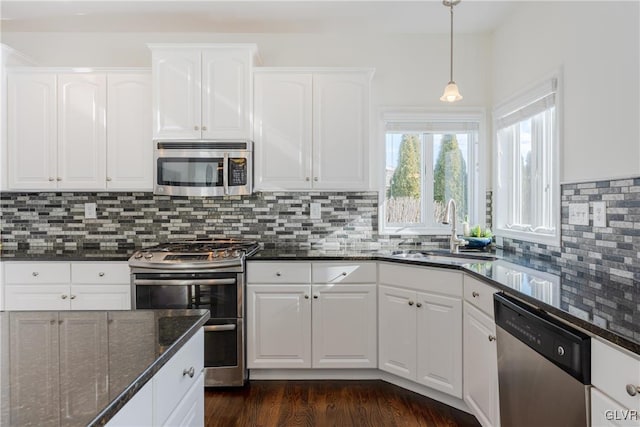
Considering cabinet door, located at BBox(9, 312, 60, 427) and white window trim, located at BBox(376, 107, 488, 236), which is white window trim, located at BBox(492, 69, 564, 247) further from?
cabinet door, located at BBox(9, 312, 60, 427)

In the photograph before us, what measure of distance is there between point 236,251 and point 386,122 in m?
1.64

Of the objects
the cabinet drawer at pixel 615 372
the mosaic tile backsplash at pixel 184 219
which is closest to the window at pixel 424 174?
the mosaic tile backsplash at pixel 184 219

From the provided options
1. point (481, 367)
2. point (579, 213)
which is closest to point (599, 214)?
point (579, 213)

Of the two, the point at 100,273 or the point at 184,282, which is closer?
the point at 184,282

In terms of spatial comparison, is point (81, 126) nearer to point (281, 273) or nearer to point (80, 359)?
point (281, 273)

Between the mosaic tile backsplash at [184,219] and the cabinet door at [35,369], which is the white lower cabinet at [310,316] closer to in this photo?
the mosaic tile backsplash at [184,219]

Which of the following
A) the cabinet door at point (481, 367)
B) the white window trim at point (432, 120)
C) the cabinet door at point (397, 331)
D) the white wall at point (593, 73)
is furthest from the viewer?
the white window trim at point (432, 120)

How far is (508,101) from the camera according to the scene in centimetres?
288

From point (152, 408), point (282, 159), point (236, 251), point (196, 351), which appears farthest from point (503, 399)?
point (282, 159)

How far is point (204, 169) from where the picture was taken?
2.89 metres

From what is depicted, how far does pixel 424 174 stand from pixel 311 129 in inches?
42.2

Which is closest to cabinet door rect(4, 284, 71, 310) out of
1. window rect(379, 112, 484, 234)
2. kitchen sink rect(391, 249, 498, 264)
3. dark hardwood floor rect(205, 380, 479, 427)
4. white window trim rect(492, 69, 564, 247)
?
dark hardwood floor rect(205, 380, 479, 427)

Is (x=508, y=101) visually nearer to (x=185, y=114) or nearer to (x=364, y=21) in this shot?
(x=364, y=21)

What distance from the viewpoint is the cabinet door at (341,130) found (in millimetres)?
2938
